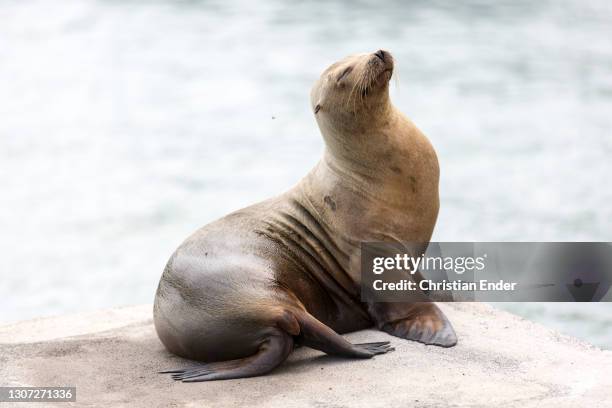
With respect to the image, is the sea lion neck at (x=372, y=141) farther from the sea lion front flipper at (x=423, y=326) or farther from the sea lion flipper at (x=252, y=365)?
the sea lion flipper at (x=252, y=365)

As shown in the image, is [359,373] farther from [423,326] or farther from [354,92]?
[354,92]

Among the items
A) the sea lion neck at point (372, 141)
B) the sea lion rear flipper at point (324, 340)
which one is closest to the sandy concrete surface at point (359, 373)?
the sea lion rear flipper at point (324, 340)

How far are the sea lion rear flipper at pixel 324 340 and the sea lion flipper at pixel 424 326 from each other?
1.05ft

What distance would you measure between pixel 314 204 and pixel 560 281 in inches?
114

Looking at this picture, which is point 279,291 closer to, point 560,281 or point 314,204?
point 314,204

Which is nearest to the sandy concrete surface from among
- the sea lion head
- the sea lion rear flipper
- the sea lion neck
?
the sea lion rear flipper

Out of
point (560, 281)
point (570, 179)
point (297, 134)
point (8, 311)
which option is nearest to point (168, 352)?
point (560, 281)

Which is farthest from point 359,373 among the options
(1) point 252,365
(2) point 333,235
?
(2) point 333,235

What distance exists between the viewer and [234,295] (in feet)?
15.7

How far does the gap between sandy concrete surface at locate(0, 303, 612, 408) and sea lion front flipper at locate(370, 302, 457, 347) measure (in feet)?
0.18

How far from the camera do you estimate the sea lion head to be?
5.00 meters

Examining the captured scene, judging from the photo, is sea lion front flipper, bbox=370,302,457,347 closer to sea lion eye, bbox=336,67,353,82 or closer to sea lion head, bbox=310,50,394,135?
sea lion head, bbox=310,50,394,135

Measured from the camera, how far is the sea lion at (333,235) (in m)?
4.87

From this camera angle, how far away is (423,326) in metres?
5.07
